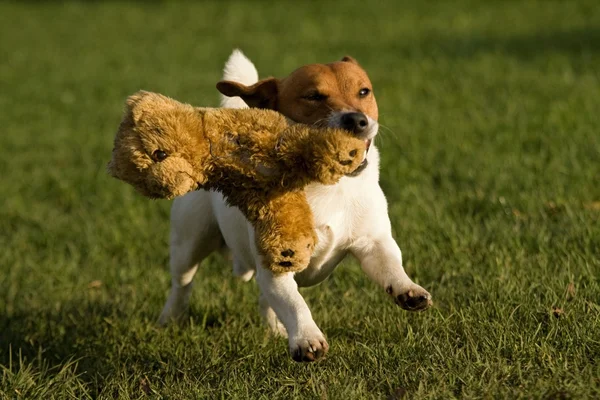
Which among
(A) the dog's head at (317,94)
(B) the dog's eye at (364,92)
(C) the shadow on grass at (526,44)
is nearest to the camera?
(A) the dog's head at (317,94)

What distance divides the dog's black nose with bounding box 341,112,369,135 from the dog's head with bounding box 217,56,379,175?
22 mm

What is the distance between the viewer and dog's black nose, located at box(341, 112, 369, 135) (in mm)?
3902

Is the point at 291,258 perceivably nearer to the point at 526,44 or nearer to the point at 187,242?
the point at 187,242

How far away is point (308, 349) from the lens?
3.61 meters

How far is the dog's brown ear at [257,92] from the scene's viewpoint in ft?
14.4

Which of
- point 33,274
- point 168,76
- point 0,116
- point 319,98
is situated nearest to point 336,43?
point 168,76

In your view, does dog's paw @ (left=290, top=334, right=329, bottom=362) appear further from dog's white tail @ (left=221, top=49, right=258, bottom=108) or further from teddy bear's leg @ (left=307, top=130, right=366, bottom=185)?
dog's white tail @ (left=221, top=49, right=258, bottom=108)

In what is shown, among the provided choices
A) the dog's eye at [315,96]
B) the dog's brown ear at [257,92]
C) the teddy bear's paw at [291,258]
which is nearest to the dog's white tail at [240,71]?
the dog's brown ear at [257,92]

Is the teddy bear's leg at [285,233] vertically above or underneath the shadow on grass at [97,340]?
above

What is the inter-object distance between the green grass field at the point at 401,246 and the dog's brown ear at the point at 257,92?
1101 mm

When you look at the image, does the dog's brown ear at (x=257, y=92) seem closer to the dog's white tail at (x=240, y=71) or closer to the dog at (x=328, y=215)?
the dog at (x=328, y=215)

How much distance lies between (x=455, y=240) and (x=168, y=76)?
817cm

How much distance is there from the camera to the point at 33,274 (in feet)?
20.5

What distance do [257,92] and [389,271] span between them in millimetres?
1051
